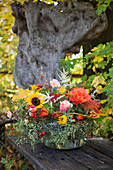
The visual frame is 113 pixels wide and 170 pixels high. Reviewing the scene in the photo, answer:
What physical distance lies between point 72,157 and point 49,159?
0.16m

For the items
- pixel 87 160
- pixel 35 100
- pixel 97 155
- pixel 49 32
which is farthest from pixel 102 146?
pixel 49 32

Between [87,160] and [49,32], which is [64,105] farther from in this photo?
[49,32]

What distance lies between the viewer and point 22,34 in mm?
2367

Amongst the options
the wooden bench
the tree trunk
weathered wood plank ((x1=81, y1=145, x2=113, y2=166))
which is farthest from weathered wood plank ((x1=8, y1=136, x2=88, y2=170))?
the tree trunk

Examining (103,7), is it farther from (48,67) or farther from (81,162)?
(81,162)

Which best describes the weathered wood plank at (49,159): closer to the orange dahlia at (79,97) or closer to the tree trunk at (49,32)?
the orange dahlia at (79,97)

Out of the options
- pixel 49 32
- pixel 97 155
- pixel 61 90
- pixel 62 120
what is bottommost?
pixel 97 155

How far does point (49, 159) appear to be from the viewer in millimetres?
1313

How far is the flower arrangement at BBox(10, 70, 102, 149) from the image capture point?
134 cm

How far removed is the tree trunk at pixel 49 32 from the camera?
1.98 m

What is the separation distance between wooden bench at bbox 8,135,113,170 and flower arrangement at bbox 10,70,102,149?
7 centimetres

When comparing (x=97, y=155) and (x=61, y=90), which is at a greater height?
(x=61, y=90)

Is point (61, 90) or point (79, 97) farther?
point (61, 90)

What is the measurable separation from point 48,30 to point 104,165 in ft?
4.96
